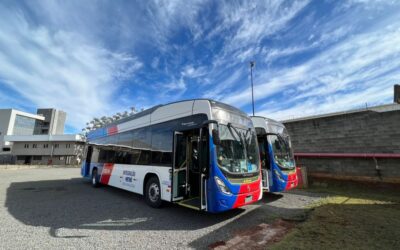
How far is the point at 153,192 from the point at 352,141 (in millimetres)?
9742

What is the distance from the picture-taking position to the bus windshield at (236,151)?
5.14 meters

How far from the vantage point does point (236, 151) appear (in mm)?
5508

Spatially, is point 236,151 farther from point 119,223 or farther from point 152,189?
point 119,223

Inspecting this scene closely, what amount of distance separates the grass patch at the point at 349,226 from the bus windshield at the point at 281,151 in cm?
168

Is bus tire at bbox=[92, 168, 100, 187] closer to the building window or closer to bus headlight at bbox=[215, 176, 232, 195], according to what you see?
bus headlight at bbox=[215, 176, 232, 195]

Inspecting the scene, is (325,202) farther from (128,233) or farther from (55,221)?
(55,221)

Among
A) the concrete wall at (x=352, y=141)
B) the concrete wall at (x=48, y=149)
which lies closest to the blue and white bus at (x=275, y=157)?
the concrete wall at (x=352, y=141)

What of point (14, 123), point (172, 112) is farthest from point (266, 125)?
point (14, 123)

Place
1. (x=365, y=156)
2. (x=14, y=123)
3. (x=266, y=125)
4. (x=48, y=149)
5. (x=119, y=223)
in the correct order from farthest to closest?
(x=14, y=123), (x=48, y=149), (x=365, y=156), (x=266, y=125), (x=119, y=223)

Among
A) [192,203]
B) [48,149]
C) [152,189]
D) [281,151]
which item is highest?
[48,149]

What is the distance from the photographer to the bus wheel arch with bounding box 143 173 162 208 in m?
6.56

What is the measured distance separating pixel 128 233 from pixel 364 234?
4977mm

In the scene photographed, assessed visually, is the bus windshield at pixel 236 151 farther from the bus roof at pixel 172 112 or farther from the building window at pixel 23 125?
the building window at pixel 23 125

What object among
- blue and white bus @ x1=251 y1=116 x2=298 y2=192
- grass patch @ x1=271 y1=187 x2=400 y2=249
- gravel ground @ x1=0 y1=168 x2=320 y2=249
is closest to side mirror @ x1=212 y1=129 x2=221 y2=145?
gravel ground @ x1=0 y1=168 x2=320 y2=249
